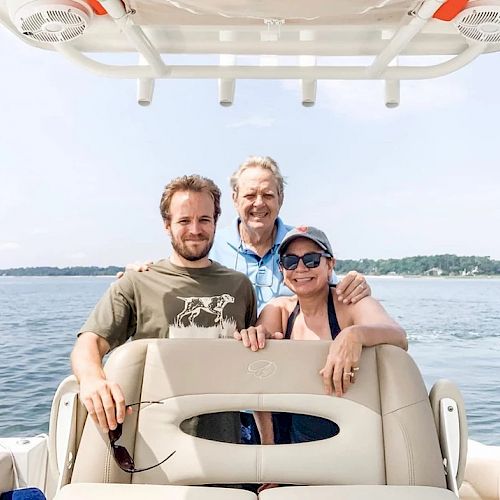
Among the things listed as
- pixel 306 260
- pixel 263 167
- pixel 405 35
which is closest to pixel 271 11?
pixel 405 35

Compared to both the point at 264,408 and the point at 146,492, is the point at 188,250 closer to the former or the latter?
the point at 264,408

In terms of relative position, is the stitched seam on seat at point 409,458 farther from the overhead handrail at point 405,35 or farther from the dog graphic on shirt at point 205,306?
the overhead handrail at point 405,35

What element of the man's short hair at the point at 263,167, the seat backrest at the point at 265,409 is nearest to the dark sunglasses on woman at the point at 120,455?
the seat backrest at the point at 265,409

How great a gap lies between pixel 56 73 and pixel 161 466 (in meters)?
24.9

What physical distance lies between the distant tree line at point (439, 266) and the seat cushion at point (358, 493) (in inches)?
514

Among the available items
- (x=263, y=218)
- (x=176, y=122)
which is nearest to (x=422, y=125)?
(x=176, y=122)

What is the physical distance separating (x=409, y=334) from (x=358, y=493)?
14.3 metres

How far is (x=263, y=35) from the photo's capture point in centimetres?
228

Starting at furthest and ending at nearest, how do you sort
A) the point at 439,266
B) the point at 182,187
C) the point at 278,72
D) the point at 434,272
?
the point at 439,266 < the point at 434,272 < the point at 278,72 < the point at 182,187

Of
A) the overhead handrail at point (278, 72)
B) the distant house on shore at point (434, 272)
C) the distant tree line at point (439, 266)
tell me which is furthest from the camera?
the distant house on shore at point (434, 272)

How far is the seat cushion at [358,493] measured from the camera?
1.67 m

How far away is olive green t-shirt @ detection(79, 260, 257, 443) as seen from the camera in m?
2.03

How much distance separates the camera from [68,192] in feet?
98.2

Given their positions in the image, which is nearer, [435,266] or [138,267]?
[138,267]
